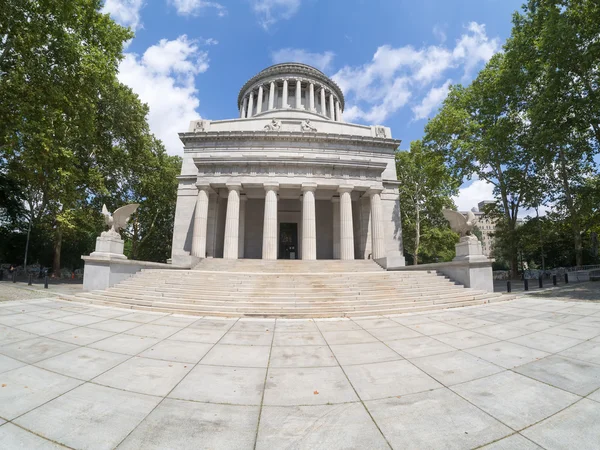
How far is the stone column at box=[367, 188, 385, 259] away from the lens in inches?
900

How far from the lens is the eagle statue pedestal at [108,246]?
1350cm

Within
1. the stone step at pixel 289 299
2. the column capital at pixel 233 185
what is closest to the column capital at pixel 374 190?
the column capital at pixel 233 185

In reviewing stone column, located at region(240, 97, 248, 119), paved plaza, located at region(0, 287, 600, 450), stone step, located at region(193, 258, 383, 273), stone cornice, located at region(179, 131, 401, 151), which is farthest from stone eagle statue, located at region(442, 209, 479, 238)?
stone column, located at region(240, 97, 248, 119)

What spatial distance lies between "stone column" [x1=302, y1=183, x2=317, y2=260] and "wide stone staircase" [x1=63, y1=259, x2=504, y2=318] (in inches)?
294

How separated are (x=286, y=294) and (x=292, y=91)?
140 feet

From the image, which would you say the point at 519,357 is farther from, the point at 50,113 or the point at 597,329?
the point at 50,113

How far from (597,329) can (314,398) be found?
26.0 ft

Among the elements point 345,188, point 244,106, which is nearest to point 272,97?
point 244,106

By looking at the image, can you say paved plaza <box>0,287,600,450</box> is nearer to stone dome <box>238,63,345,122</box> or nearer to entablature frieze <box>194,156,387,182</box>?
entablature frieze <box>194,156,387,182</box>

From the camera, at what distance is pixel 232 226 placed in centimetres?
2198

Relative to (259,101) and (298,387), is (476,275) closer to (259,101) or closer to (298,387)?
(298,387)

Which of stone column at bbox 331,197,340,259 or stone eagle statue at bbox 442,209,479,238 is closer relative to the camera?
stone eagle statue at bbox 442,209,479,238

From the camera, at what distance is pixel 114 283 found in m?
13.4

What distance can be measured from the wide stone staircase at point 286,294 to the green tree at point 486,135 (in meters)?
15.2
